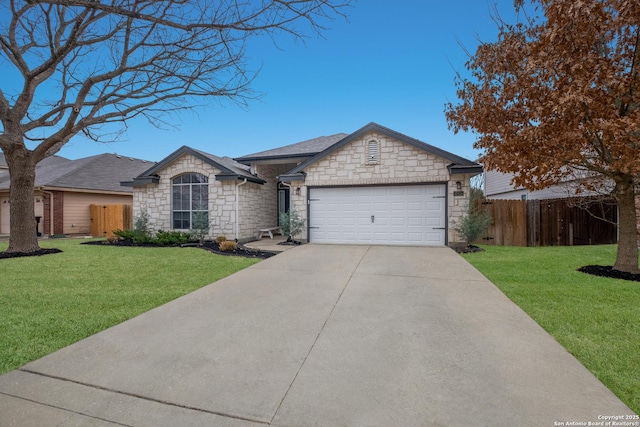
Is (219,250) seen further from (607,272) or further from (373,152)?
(607,272)

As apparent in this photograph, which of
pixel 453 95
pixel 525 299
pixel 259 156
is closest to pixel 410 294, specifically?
pixel 525 299

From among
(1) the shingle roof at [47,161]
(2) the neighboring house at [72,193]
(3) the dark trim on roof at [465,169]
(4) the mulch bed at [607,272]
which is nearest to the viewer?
(4) the mulch bed at [607,272]

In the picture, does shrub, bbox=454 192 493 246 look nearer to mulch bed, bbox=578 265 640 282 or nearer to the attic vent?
mulch bed, bbox=578 265 640 282

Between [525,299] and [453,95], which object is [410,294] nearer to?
[525,299]

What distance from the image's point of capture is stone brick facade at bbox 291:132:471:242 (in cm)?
1021

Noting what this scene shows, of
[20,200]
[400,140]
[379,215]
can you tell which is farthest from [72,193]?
[400,140]

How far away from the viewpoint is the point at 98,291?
5.20 m

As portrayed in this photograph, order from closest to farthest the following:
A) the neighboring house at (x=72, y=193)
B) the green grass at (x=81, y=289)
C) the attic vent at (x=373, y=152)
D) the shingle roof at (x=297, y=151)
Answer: the green grass at (x=81, y=289) < the attic vent at (x=373, y=152) < the shingle roof at (x=297, y=151) < the neighboring house at (x=72, y=193)

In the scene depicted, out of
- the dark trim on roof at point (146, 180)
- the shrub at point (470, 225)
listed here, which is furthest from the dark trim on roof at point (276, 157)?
the shrub at point (470, 225)

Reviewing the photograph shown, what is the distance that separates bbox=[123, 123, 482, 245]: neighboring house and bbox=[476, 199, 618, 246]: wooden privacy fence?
96.1 inches

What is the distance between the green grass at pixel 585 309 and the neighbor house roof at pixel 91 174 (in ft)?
61.7

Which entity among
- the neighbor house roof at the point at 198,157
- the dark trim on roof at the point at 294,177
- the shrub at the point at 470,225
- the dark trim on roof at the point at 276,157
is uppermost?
the dark trim on roof at the point at 276,157

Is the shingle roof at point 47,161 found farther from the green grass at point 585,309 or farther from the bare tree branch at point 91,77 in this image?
the green grass at point 585,309

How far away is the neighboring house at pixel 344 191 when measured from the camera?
10.4 m
